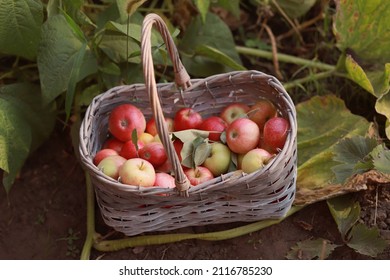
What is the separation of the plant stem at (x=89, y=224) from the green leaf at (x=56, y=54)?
0.32m

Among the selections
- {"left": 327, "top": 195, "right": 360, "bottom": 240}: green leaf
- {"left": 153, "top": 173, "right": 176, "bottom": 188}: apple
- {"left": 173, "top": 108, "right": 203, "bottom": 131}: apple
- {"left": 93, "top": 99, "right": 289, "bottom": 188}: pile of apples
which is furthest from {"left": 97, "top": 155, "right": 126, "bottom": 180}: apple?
{"left": 327, "top": 195, "right": 360, "bottom": 240}: green leaf

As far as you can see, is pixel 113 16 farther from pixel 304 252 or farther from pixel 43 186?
pixel 304 252

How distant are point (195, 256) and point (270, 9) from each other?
1.00m

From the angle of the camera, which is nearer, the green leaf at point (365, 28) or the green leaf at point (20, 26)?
the green leaf at point (20, 26)

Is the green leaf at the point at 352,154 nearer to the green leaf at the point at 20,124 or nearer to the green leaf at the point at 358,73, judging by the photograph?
the green leaf at the point at 358,73

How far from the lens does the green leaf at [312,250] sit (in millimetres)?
1942

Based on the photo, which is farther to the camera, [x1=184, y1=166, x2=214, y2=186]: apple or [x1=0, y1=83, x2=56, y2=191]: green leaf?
[x1=0, y1=83, x2=56, y2=191]: green leaf

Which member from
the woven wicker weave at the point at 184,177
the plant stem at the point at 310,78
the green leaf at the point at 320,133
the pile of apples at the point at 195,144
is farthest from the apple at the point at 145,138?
the plant stem at the point at 310,78

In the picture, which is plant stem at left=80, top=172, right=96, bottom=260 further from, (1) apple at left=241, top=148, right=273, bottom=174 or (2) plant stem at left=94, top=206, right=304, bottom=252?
(1) apple at left=241, top=148, right=273, bottom=174

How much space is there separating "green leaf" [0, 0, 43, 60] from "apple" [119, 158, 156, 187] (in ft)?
1.53

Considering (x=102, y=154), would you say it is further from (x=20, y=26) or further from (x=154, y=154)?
(x=20, y=26)

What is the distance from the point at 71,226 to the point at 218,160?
0.55 m

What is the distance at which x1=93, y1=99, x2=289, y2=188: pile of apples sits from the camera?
1853mm

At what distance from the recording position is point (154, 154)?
191cm
